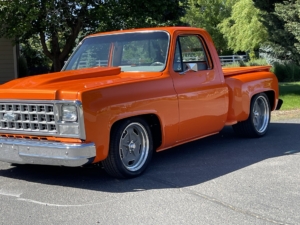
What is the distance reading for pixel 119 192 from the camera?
5758 mm

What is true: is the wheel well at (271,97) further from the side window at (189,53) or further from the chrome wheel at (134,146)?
the chrome wheel at (134,146)

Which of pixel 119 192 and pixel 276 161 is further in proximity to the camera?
pixel 276 161

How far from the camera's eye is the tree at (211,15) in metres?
51.3

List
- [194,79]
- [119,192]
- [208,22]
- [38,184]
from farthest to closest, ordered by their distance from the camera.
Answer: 1. [208,22]
2. [194,79]
3. [38,184]
4. [119,192]

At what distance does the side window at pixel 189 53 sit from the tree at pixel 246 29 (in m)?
32.4

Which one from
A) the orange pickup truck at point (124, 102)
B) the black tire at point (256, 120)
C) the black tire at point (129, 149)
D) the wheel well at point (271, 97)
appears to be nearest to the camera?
the orange pickup truck at point (124, 102)

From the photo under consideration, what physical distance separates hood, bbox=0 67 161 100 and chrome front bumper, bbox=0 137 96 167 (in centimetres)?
52

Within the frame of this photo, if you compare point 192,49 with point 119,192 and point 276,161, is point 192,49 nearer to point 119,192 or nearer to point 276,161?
point 276,161

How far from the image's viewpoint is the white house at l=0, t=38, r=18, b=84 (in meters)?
19.2

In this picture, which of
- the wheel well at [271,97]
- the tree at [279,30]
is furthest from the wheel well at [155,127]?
the tree at [279,30]

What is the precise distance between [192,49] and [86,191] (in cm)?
289

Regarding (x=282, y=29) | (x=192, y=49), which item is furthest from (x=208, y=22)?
(x=192, y=49)

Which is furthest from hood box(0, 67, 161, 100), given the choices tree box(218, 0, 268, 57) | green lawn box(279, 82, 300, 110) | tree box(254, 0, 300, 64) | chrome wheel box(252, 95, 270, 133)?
tree box(218, 0, 268, 57)

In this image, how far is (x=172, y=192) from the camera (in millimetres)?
5695
